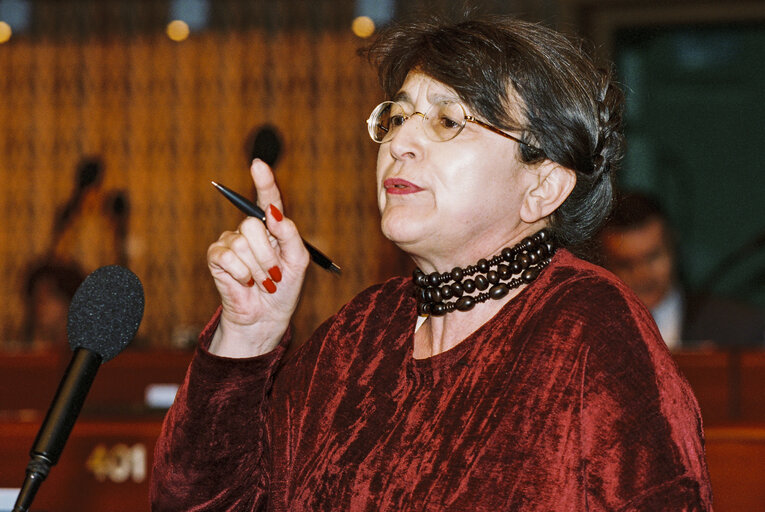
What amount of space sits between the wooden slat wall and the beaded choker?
4.62m

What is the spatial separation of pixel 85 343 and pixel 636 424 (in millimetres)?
654

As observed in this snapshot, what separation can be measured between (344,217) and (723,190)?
2.40m

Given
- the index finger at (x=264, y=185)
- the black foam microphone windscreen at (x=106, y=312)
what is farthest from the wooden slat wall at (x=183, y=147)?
the black foam microphone windscreen at (x=106, y=312)

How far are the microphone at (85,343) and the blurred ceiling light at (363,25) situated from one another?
5160 millimetres

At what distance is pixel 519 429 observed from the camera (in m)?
1.18

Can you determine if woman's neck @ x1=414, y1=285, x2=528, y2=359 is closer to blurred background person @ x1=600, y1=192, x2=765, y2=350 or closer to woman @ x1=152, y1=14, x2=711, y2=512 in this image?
woman @ x1=152, y1=14, x2=711, y2=512

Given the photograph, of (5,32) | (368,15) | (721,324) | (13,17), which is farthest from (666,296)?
(5,32)

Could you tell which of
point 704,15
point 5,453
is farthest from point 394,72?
point 704,15

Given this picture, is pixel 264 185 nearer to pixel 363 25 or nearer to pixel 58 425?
pixel 58 425

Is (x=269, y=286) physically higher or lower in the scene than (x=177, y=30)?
lower

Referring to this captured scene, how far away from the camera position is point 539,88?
4.35 feet

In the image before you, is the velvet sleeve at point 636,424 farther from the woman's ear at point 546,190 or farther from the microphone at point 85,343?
the microphone at point 85,343

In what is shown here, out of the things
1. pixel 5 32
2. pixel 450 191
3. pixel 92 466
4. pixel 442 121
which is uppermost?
pixel 5 32

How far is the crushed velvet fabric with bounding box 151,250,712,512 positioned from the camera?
3.68ft
